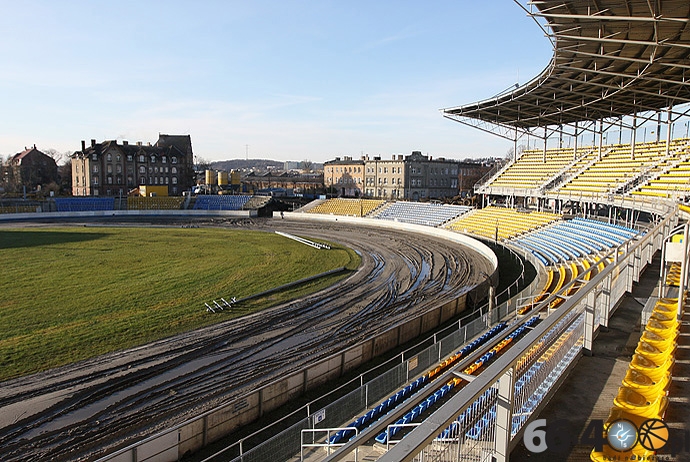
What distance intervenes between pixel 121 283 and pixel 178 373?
475 inches

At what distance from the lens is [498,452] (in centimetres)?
338

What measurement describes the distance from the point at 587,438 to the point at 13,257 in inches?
→ 1396

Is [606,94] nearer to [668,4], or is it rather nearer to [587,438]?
→ [668,4]

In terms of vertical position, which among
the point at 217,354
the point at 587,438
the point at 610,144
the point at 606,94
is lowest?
the point at 217,354

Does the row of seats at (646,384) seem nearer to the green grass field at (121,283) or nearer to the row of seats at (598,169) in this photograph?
the green grass field at (121,283)

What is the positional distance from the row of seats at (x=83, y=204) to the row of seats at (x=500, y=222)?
156 feet

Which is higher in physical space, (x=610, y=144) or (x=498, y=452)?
(x=610, y=144)

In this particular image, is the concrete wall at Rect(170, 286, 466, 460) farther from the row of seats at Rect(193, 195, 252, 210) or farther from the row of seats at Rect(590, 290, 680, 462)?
the row of seats at Rect(193, 195, 252, 210)

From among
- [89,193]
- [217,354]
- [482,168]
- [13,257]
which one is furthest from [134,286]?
[482,168]

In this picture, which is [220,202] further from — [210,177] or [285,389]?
[285,389]

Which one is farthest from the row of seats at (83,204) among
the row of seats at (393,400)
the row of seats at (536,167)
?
the row of seats at (393,400)

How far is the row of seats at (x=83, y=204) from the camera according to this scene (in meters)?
63.1

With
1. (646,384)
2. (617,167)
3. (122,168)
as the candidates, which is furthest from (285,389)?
(122,168)

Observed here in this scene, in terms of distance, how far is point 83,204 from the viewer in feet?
212
